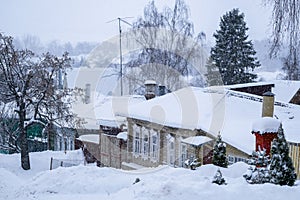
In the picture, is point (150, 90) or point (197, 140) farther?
point (150, 90)

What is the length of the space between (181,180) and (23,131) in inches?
434

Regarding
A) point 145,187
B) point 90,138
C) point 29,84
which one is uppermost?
point 29,84

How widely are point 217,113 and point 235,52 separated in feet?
57.5

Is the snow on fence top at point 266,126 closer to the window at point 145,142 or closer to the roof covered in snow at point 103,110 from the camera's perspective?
the window at point 145,142

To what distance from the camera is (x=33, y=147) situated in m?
22.5

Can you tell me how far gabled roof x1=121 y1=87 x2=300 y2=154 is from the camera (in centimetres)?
1046

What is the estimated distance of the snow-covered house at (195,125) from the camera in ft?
34.4

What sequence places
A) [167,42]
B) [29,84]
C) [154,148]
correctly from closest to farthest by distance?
[154,148] < [29,84] < [167,42]

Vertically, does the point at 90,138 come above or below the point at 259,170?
below

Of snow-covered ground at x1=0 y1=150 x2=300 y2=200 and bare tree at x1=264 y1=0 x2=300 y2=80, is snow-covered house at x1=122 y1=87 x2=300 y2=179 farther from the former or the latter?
bare tree at x1=264 y1=0 x2=300 y2=80

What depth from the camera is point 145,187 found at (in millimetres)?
6020

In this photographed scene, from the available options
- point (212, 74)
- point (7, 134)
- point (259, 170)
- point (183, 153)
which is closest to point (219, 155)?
point (259, 170)

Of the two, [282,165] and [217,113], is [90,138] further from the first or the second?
[282,165]

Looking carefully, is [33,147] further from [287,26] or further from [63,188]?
[287,26]
